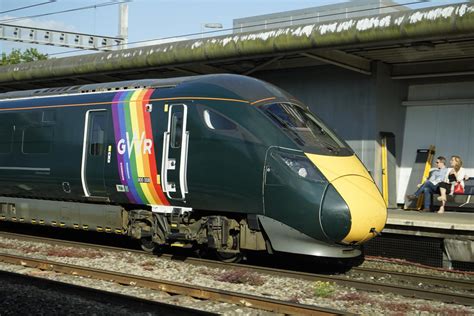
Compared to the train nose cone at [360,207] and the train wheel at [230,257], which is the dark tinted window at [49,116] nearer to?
the train wheel at [230,257]

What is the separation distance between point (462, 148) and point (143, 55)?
860cm

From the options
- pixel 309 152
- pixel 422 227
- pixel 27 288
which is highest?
pixel 309 152

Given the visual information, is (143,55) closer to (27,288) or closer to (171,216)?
(171,216)

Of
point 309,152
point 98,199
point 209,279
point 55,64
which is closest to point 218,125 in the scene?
point 309,152

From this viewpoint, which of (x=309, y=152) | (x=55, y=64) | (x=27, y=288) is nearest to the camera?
(x=27, y=288)

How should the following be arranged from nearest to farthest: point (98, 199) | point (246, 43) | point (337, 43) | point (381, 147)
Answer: point (98, 199), point (337, 43), point (246, 43), point (381, 147)

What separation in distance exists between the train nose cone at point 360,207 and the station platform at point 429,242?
181 centimetres

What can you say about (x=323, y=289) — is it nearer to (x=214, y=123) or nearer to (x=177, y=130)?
(x=214, y=123)

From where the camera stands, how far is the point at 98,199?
10242 millimetres

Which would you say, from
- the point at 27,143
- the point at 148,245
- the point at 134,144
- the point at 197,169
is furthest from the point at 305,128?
the point at 27,143

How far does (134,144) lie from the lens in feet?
31.6

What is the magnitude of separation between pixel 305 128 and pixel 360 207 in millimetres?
1500

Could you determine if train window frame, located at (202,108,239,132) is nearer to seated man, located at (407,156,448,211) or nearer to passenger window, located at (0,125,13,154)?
passenger window, located at (0,125,13,154)

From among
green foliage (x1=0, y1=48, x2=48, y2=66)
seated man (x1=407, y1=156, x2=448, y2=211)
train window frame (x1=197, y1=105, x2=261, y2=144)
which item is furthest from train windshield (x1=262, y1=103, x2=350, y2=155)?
green foliage (x1=0, y1=48, x2=48, y2=66)
